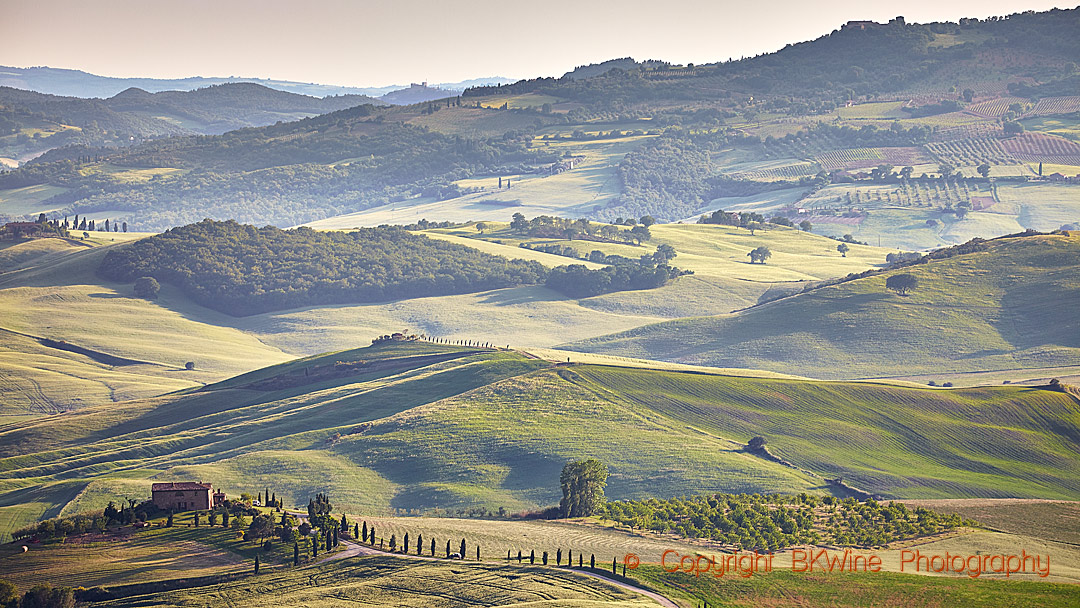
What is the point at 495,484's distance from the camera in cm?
10744

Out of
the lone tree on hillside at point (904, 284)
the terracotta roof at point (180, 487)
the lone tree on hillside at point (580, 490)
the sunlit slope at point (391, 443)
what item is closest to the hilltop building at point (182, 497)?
the terracotta roof at point (180, 487)

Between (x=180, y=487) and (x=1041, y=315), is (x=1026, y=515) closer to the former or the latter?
(x=180, y=487)

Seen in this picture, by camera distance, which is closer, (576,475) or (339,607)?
(339,607)

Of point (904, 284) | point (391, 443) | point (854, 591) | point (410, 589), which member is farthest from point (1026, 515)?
point (904, 284)

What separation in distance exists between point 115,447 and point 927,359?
360 feet

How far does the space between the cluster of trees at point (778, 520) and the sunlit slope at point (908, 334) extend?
264 ft

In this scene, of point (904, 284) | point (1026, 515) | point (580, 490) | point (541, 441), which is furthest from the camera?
point (904, 284)

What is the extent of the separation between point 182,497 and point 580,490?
2802 centimetres

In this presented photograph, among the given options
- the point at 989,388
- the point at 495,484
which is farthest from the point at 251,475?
the point at 989,388

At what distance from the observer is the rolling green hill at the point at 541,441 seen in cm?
10612

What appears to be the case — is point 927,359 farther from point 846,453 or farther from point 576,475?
point 576,475

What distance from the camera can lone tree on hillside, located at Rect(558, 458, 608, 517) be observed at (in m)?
90.8

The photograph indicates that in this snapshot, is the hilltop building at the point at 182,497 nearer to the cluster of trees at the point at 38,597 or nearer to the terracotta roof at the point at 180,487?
the terracotta roof at the point at 180,487

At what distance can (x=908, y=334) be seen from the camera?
7244 inches
